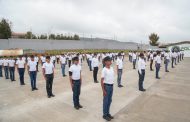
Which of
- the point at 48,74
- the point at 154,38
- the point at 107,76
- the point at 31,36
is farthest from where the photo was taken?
the point at 154,38

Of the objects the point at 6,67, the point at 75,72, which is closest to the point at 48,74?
the point at 75,72

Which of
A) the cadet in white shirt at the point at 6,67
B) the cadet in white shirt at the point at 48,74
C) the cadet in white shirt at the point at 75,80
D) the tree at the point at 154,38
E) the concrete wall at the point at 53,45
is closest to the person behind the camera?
the cadet in white shirt at the point at 75,80

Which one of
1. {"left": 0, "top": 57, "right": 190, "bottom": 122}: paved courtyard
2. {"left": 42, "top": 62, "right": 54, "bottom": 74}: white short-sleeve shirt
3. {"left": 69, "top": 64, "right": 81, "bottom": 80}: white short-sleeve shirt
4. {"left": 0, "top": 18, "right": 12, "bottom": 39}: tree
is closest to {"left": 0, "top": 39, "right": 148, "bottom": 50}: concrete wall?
{"left": 0, "top": 18, "right": 12, "bottom": 39}: tree

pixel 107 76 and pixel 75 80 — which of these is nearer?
pixel 107 76

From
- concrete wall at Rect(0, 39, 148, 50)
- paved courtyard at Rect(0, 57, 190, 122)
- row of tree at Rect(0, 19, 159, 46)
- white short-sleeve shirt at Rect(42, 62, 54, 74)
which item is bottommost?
paved courtyard at Rect(0, 57, 190, 122)

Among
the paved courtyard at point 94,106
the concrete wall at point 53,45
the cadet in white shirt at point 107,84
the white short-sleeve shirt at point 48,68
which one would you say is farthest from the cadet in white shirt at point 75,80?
the concrete wall at point 53,45

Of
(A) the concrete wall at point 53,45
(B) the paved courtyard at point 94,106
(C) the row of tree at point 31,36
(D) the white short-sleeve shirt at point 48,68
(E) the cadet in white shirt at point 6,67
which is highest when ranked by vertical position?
(C) the row of tree at point 31,36

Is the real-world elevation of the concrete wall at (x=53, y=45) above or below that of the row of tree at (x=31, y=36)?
below

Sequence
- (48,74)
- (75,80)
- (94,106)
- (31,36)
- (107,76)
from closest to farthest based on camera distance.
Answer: (107,76) → (75,80) → (94,106) → (48,74) → (31,36)

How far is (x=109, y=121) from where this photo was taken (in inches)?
227

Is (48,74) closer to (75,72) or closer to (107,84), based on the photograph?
(75,72)

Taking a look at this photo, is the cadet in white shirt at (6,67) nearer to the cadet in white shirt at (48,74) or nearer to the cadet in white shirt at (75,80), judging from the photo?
the cadet in white shirt at (48,74)

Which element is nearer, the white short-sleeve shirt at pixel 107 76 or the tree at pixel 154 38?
the white short-sleeve shirt at pixel 107 76

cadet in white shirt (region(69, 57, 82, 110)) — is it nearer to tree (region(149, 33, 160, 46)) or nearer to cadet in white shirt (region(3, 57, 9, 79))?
cadet in white shirt (region(3, 57, 9, 79))
